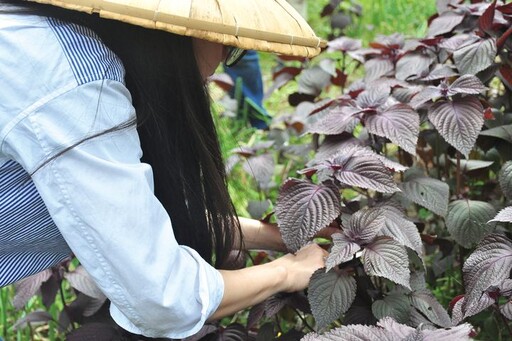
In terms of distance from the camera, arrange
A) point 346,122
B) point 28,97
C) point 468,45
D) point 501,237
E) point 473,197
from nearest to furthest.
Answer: point 28,97, point 501,237, point 346,122, point 468,45, point 473,197

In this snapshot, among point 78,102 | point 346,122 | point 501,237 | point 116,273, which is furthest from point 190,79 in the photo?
point 501,237

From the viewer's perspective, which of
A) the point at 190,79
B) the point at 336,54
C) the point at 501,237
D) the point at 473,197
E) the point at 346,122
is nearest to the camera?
the point at 190,79

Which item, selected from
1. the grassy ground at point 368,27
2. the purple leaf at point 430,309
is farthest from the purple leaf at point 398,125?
the grassy ground at point 368,27

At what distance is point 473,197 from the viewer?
2230mm

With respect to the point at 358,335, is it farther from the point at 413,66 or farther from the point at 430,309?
the point at 413,66

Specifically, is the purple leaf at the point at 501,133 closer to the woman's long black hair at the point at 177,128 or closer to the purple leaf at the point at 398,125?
the purple leaf at the point at 398,125

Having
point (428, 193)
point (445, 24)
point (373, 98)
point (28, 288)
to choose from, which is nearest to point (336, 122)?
point (373, 98)

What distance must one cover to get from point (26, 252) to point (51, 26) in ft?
1.61

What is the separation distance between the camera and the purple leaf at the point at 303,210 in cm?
157

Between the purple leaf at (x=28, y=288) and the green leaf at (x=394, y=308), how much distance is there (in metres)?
0.83

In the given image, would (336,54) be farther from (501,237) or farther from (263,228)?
(501,237)

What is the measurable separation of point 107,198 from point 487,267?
0.69 m

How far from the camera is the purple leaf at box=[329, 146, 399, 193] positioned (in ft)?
5.25

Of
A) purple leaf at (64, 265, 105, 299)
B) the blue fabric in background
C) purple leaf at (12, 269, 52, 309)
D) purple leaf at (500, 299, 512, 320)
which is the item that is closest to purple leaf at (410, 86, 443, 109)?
purple leaf at (500, 299, 512, 320)
